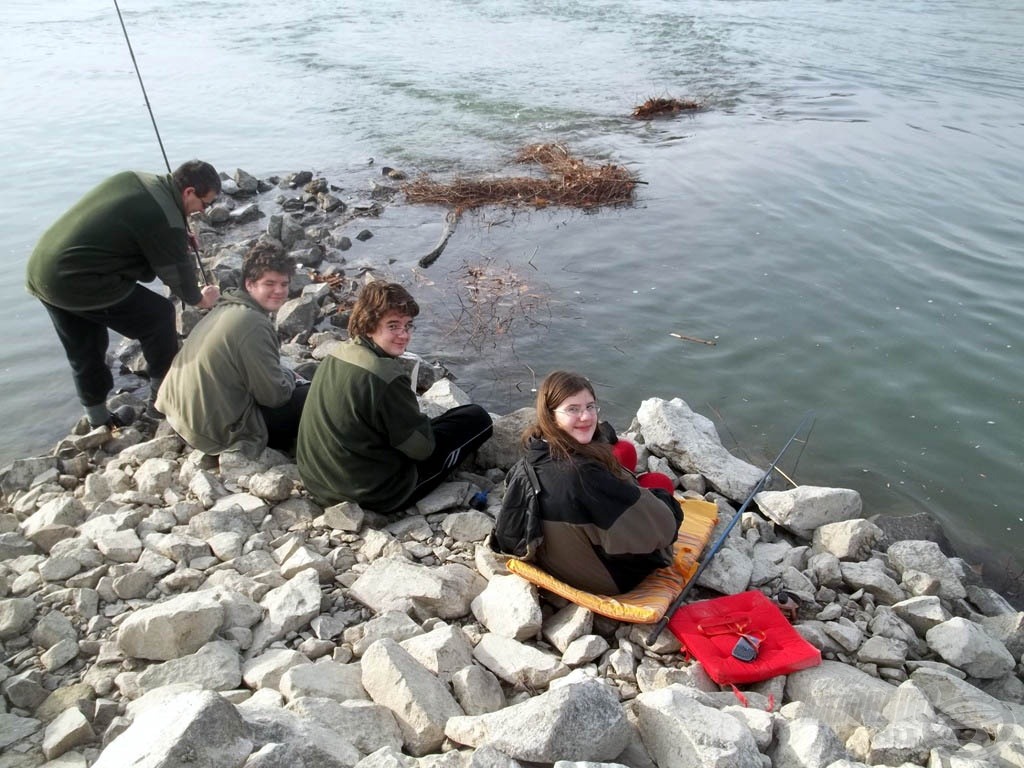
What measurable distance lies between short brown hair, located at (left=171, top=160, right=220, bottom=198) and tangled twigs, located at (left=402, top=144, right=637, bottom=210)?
21.3ft

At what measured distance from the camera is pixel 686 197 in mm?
11867

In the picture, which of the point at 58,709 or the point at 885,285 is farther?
the point at 885,285

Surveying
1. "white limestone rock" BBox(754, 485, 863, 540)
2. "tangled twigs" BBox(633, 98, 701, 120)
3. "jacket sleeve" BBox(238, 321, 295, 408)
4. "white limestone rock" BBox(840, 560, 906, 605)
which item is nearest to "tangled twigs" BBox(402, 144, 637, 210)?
"tangled twigs" BBox(633, 98, 701, 120)

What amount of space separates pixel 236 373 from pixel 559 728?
350cm

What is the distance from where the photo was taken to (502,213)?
38.3 ft

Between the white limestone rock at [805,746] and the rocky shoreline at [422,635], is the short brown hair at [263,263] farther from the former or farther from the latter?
the white limestone rock at [805,746]

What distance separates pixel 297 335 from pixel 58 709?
5.15m

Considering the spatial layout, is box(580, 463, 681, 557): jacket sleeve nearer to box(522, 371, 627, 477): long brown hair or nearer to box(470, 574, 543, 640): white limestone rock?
box(522, 371, 627, 477): long brown hair

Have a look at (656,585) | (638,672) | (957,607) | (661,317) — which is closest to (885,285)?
(661,317)

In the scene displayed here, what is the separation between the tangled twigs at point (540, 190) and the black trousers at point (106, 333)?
6.43 metres

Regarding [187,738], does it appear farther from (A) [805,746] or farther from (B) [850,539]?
(B) [850,539]

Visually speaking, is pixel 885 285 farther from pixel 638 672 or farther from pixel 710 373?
pixel 638 672

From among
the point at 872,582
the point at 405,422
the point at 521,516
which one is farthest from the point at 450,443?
the point at 872,582

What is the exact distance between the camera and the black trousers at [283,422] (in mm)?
5641
